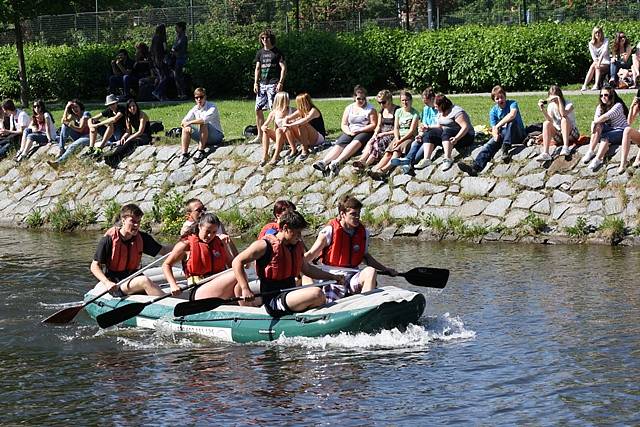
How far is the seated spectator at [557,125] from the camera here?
17578 millimetres

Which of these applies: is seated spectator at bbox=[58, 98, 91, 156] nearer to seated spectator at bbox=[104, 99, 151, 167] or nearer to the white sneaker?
seated spectator at bbox=[104, 99, 151, 167]

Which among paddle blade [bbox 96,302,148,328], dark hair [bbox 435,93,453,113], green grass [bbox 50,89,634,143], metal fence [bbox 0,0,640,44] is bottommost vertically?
paddle blade [bbox 96,302,148,328]

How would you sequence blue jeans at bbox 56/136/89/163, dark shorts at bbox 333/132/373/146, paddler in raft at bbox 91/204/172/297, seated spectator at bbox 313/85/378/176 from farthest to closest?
blue jeans at bbox 56/136/89/163 < dark shorts at bbox 333/132/373/146 < seated spectator at bbox 313/85/378/176 < paddler in raft at bbox 91/204/172/297

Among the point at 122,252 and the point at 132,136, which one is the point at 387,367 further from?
the point at 132,136

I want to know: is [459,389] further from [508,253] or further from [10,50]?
[10,50]

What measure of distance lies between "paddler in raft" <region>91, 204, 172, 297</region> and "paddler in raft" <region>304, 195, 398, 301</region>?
6.60ft

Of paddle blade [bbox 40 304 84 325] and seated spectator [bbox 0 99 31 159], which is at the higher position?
seated spectator [bbox 0 99 31 159]

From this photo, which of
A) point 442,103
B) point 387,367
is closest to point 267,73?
point 442,103

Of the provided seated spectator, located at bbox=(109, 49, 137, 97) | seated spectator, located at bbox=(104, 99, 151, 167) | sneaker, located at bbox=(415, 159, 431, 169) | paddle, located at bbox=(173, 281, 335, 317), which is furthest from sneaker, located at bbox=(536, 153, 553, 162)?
seated spectator, located at bbox=(109, 49, 137, 97)

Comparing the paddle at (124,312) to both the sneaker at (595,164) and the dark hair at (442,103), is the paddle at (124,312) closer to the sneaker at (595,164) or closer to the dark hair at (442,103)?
the dark hair at (442,103)

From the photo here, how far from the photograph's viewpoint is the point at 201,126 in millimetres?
21453

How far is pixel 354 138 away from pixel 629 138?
4.57 meters

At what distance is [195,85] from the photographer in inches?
1165

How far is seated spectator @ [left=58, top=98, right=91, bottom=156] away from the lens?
76.8ft
